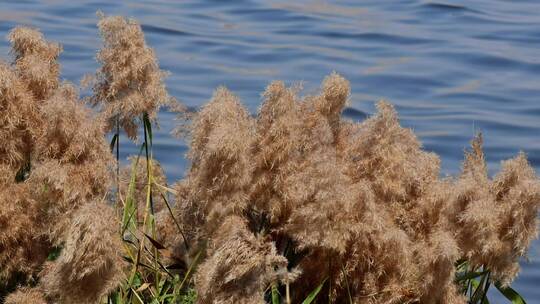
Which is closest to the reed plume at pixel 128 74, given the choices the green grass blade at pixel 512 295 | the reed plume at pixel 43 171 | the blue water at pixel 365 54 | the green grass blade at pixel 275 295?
the reed plume at pixel 43 171

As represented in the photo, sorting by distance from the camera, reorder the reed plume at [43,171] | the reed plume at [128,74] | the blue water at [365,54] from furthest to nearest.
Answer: the blue water at [365,54], the reed plume at [128,74], the reed plume at [43,171]

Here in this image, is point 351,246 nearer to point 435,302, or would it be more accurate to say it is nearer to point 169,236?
point 435,302

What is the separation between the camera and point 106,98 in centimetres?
359

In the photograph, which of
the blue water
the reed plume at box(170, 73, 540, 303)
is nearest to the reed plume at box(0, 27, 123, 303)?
the reed plume at box(170, 73, 540, 303)

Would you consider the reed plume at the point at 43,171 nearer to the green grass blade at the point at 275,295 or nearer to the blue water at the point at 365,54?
the green grass blade at the point at 275,295

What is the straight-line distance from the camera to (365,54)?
11867 mm

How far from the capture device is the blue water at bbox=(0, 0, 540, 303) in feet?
31.0

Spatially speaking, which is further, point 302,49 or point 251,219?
point 302,49

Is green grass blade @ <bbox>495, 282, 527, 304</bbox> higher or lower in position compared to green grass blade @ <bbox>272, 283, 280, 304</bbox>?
lower

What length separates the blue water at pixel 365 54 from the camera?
31.0ft

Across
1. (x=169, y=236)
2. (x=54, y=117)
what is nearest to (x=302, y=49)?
(x=169, y=236)

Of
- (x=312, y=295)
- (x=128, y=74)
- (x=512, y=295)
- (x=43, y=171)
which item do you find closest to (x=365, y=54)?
(x=512, y=295)

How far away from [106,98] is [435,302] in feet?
3.69

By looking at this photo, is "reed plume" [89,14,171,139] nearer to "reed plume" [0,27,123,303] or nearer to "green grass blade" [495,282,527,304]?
"reed plume" [0,27,123,303]
